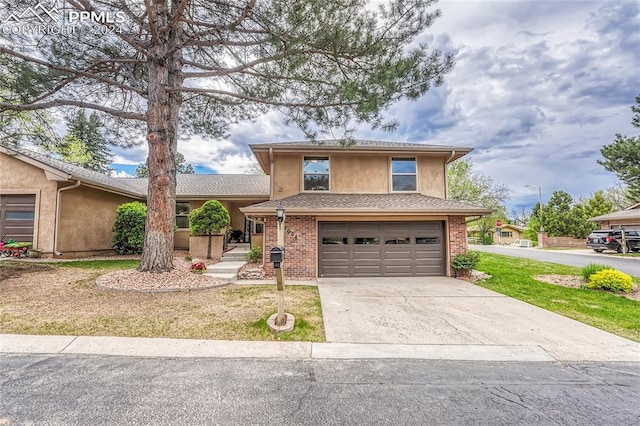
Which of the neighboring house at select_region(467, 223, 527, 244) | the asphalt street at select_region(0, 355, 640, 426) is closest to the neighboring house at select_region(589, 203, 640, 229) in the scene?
the neighboring house at select_region(467, 223, 527, 244)

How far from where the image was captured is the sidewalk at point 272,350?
12.0 feet

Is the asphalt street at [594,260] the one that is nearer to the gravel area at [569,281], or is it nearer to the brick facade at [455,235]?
the gravel area at [569,281]

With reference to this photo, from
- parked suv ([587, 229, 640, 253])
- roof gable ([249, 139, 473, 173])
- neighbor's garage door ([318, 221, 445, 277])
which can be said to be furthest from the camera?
parked suv ([587, 229, 640, 253])

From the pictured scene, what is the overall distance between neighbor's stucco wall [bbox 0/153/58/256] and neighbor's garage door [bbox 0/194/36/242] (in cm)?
31

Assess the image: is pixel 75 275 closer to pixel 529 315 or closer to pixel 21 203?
pixel 21 203

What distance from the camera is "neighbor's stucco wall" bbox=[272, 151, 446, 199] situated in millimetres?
10680

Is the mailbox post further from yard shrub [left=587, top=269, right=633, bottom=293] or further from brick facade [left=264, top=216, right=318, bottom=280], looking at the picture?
yard shrub [left=587, top=269, right=633, bottom=293]

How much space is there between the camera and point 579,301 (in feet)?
21.9

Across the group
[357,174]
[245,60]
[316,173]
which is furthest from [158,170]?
[357,174]

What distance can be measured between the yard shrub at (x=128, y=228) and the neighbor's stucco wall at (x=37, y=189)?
2.04m

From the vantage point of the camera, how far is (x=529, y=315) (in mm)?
5578

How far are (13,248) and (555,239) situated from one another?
38757 millimetres

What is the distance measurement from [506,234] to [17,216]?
5139 cm

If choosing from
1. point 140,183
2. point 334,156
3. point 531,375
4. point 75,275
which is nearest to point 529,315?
point 531,375
